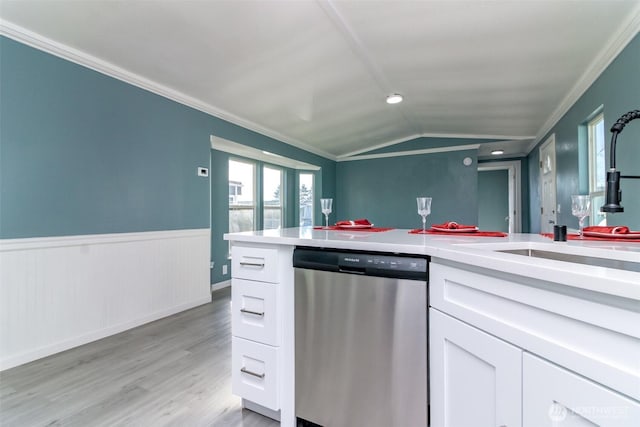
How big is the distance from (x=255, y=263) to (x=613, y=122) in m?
2.69

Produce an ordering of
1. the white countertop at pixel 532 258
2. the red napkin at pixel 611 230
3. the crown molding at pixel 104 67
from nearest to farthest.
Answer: the white countertop at pixel 532 258, the red napkin at pixel 611 230, the crown molding at pixel 104 67

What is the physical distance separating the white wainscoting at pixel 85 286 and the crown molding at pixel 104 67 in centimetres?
136

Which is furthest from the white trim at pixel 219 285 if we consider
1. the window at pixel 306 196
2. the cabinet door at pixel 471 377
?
the cabinet door at pixel 471 377

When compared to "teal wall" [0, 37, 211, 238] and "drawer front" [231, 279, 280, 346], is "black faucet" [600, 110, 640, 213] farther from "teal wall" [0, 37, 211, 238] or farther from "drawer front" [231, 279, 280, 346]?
"teal wall" [0, 37, 211, 238]

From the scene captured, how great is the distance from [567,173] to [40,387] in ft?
16.0

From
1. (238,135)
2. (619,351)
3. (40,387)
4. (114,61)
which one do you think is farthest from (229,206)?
(619,351)

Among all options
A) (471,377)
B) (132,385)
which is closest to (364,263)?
(471,377)

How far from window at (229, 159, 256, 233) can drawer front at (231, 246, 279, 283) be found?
2924 mm

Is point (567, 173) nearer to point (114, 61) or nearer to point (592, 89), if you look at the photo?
point (592, 89)

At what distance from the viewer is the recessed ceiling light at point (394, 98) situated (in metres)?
3.37

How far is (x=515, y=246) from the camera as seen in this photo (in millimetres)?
1052

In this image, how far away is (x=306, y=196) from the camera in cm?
581

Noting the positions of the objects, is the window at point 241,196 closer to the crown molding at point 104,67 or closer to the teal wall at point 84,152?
the crown molding at point 104,67

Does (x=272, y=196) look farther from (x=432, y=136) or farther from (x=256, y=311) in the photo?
(x=256, y=311)
